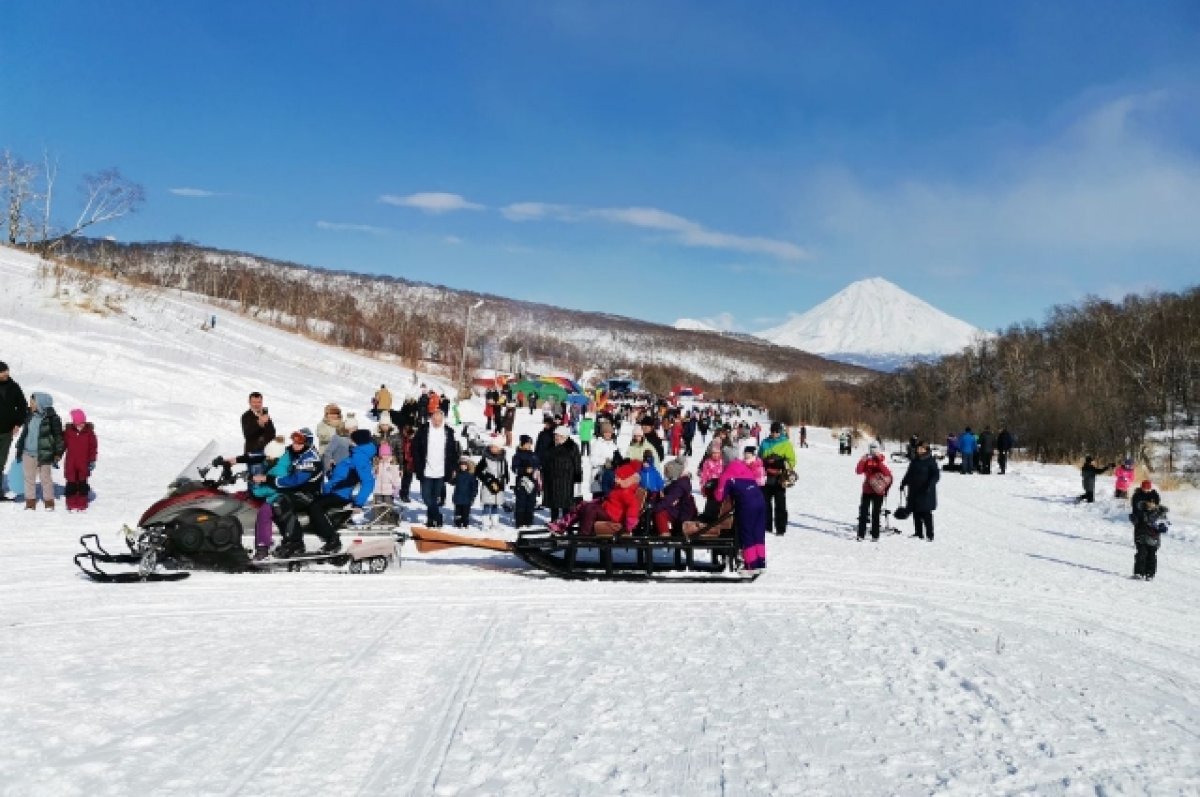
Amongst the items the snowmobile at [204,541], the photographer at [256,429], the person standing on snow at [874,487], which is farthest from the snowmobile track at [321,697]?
the person standing on snow at [874,487]

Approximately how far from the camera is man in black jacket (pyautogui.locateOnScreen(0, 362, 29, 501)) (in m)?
10.7

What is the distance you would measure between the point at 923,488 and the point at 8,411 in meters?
12.7

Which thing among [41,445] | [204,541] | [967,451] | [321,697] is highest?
[967,451]

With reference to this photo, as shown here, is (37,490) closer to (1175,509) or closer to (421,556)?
(421,556)

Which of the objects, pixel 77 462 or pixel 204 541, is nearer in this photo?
pixel 204 541

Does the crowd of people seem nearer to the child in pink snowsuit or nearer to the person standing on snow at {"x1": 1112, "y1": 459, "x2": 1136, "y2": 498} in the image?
the child in pink snowsuit

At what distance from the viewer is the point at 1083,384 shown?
59031 millimetres

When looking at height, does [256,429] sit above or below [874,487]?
above

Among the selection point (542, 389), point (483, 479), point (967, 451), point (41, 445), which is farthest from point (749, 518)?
point (542, 389)

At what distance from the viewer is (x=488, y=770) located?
12.9 ft

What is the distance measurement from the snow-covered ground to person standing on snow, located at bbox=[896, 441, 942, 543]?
2.00 m

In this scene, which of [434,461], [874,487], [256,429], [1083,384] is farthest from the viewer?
[1083,384]

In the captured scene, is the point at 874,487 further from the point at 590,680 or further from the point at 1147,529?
the point at 590,680

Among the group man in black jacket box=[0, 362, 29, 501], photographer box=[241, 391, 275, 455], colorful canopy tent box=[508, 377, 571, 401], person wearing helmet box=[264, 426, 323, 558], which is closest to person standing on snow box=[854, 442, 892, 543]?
person wearing helmet box=[264, 426, 323, 558]
